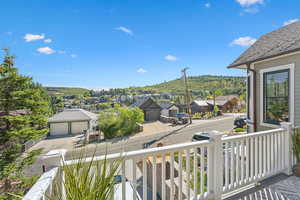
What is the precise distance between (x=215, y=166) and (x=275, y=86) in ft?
12.7

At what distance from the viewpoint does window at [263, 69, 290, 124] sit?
13.1 feet

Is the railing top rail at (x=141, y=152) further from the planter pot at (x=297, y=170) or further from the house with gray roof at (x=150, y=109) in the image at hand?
the house with gray roof at (x=150, y=109)

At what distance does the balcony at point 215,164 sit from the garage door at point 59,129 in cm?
2060

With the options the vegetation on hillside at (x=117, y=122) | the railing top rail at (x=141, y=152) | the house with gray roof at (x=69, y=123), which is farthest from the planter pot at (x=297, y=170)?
the house with gray roof at (x=69, y=123)

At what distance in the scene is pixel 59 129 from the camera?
19500 millimetres

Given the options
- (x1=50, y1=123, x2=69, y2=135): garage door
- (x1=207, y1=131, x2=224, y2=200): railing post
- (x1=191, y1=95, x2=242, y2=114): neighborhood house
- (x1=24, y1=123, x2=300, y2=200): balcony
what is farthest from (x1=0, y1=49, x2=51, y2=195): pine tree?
(x1=191, y1=95, x2=242, y2=114): neighborhood house

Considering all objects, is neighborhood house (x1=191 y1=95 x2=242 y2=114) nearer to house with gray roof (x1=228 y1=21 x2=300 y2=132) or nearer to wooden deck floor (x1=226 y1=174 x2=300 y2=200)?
house with gray roof (x1=228 y1=21 x2=300 y2=132)

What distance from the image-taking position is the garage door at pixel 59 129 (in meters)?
19.3

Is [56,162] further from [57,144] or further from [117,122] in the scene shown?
[57,144]

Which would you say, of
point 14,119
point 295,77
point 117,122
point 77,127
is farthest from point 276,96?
point 77,127

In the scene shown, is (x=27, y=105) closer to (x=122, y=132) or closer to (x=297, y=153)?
(x=297, y=153)

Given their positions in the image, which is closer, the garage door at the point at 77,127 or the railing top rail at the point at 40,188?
the railing top rail at the point at 40,188

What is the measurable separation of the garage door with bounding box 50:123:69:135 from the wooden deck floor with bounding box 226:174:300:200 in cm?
2200

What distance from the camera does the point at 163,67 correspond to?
35.3 m
